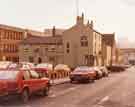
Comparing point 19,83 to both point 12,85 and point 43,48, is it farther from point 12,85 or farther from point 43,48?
point 43,48

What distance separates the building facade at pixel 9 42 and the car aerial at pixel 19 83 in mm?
74394

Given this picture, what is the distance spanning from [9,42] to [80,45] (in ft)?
71.4

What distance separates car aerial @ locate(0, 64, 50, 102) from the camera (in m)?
17.6

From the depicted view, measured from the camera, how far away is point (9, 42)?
324ft

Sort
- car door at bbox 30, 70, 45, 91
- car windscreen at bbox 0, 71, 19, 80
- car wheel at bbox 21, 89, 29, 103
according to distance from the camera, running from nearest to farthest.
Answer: car windscreen at bbox 0, 71, 19, 80 → car wheel at bbox 21, 89, 29, 103 → car door at bbox 30, 70, 45, 91

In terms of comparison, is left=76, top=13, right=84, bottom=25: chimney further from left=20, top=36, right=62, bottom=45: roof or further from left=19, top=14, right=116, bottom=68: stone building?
left=20, top=36, right=62, bottom=45: roof

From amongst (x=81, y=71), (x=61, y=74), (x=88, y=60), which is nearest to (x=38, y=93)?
(x=81, y=71)

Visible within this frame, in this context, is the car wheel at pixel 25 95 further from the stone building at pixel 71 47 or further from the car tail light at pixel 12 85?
the stone building at pixel 71 47

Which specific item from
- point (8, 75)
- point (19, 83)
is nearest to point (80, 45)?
point (8, 75)

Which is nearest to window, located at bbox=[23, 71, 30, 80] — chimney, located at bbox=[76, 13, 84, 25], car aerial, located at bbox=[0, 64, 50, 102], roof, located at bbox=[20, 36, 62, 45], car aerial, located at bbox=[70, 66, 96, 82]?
car aerial, located at bbox=[0, 64, 50, 102]

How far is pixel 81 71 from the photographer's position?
40.5 m

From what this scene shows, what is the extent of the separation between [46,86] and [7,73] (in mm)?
4163

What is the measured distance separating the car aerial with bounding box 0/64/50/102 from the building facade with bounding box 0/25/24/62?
74.4m

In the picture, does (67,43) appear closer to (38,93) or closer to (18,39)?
(18,39)
